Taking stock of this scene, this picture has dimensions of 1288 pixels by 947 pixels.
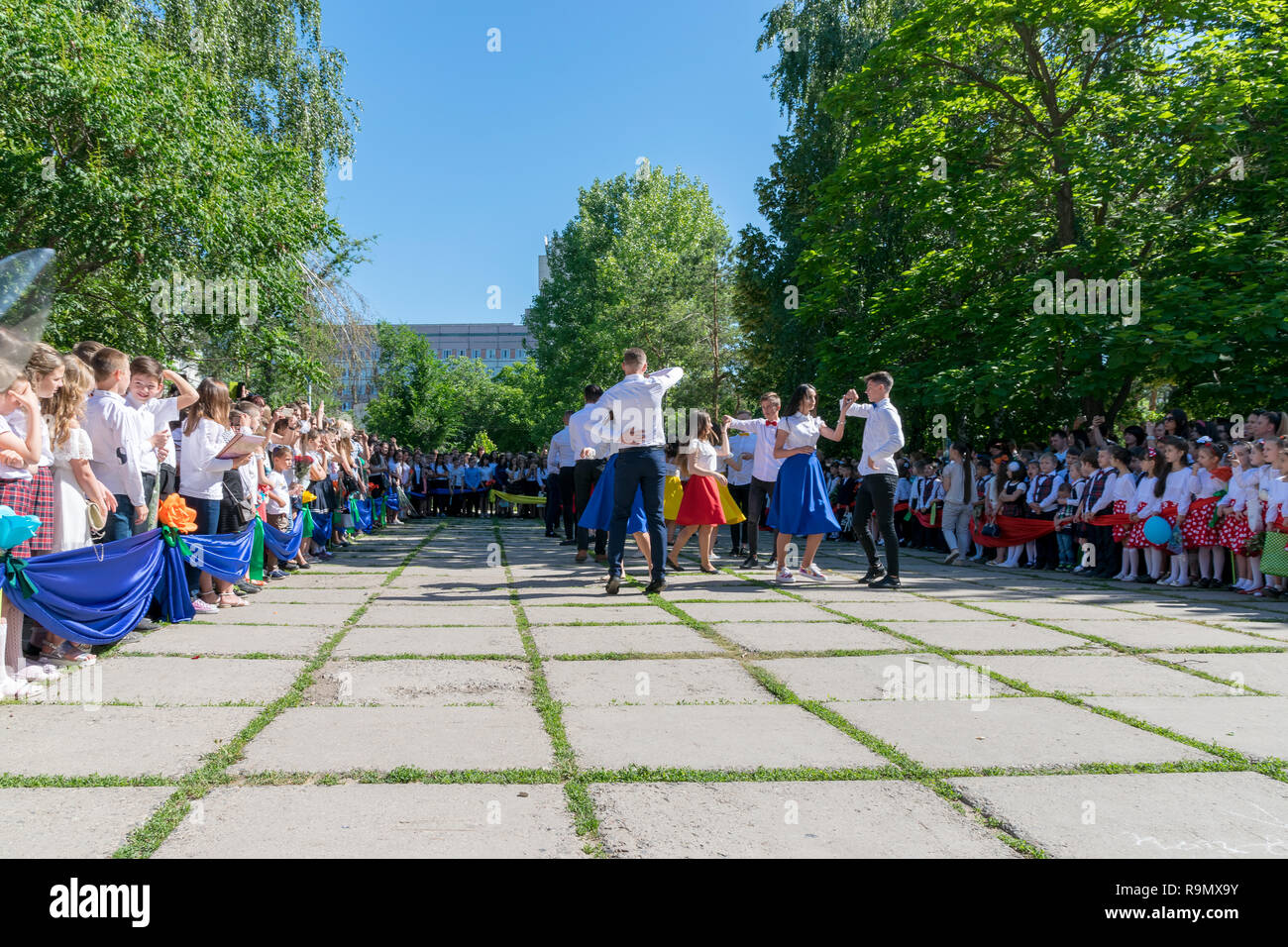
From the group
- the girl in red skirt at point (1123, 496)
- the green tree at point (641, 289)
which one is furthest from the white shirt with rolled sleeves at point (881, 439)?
the green tree at point (641, 289)

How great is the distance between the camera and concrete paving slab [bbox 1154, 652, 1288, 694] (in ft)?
16.2

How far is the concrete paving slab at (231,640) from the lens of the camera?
224 inches

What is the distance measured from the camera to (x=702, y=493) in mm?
10547

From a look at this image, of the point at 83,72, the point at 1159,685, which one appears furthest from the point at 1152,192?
the point at 83,72

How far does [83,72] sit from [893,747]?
13171 millimetres

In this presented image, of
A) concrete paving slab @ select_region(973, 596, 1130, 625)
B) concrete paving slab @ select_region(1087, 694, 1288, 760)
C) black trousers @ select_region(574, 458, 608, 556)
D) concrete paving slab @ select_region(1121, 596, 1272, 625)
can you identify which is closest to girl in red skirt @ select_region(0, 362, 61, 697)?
concrete paving slab @ select_region(1087, 694, 1288, 760)

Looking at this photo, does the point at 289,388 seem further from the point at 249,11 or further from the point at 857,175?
the point at 857,175

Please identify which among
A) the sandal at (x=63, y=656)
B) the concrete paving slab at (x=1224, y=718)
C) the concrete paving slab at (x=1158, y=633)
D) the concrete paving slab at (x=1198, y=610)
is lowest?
the concrete paving slab at (x=1198, y=610)

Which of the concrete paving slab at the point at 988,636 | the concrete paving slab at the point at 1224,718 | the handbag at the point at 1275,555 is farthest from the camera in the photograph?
the handbag at the point at 1275,555

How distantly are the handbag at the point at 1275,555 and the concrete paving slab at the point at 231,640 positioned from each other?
8742 millimetres

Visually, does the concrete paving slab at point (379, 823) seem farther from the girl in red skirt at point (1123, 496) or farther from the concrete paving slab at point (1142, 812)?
the girl in red skirt at point (1123, 496)

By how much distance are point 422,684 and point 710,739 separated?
1749 millimetres

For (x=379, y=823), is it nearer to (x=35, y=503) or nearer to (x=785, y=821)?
(x=785, y=821)
